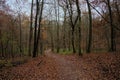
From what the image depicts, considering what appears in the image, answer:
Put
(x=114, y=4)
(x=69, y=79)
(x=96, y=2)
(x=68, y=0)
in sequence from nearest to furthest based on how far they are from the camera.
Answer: (x=69, y=79)
(x=96, y=2)
(x=114, y=4)
(x=68, y=0)

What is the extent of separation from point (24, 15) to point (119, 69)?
1467 inches

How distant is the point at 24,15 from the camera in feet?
145

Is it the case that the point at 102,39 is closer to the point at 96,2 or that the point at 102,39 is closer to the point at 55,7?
the point at 55,7

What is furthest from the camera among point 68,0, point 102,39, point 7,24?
point 102,39

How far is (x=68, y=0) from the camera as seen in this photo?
30.9 metres

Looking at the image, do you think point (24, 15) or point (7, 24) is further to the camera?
point (24, 15)

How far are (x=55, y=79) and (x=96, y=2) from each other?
49.0 ft

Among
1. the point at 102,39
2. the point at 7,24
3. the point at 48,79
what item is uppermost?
the point at 7,24

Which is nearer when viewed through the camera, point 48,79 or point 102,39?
point 48,79

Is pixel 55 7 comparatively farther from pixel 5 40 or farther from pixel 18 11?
pixel 5 40

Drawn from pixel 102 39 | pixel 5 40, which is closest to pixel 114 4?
pixel 102 39

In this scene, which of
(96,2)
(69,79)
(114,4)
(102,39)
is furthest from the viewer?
(102,39)

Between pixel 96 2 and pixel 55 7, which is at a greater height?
pixel 55 7

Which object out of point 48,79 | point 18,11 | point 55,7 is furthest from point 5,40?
point 48,79
